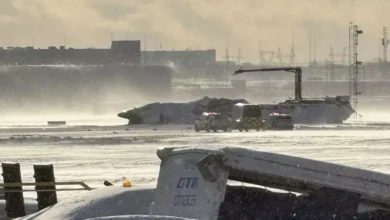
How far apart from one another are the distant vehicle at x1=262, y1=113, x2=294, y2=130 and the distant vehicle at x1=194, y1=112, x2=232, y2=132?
3.01 m

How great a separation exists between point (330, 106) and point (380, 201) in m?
73.9

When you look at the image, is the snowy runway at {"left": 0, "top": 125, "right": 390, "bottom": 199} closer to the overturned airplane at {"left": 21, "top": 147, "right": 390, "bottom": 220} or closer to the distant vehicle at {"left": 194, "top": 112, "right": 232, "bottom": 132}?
the distant vehicle at {"left": 194, "top": 112, "right": 232, "bottom": 132}

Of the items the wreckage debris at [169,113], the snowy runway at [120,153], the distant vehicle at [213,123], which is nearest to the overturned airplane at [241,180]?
the snowy runway at [120,153]

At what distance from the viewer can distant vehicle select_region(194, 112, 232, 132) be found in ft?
206

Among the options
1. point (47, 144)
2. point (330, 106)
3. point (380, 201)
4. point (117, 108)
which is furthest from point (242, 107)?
point (117, 108)

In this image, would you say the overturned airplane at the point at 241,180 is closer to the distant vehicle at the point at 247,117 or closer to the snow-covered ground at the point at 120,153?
the snow-covered ground at the point at 120,153

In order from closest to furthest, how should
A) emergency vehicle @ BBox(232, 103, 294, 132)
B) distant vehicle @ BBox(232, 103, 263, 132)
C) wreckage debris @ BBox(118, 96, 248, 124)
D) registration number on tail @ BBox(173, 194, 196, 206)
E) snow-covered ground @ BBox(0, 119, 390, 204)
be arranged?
registration number on tail @ BBox(173, 194, 196, 206), snow-covered ground @ BBox(0, 119, 390, 204), emergency vehicle @ BBox(232, 103, 294, 132), distant vehicle @ BBox(232, 103, 263, 132), wreckage debris @ BBox(118, 96, 248, 124)

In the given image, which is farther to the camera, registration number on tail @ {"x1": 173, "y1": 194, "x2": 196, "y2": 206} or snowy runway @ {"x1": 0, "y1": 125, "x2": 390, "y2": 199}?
snowy runway @ {"x1": 0, "y1": 125, "x2": 390, "y2": 199}

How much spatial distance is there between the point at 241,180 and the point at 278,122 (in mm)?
58657

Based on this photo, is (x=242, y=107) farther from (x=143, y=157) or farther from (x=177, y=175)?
(x=177, y=175)

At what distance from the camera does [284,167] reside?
258 inches

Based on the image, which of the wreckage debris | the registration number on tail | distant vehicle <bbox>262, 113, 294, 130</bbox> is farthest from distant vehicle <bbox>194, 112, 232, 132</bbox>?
the registration number on tail

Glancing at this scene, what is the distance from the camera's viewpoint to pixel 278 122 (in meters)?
65.2

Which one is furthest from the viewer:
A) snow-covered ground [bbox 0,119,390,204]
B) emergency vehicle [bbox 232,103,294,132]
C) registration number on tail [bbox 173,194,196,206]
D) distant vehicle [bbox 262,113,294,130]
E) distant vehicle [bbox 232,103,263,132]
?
distant vehicle [bbox 232,103,263,132]
